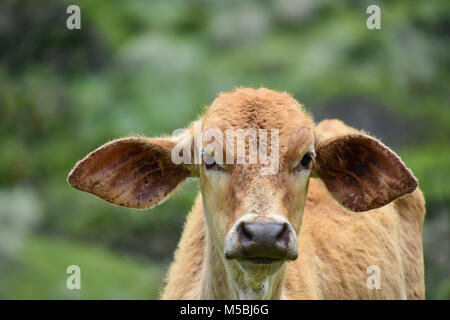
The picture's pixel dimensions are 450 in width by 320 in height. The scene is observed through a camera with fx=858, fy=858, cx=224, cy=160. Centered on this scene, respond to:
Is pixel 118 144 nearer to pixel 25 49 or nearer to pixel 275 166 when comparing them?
pixel 275 166

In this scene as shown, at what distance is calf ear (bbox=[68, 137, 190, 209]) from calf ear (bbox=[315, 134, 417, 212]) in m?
1.50

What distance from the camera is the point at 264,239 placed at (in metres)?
7.31

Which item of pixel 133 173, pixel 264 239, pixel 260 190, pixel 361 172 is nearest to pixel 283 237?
pixel 264 239

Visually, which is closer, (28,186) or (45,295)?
(45,295)

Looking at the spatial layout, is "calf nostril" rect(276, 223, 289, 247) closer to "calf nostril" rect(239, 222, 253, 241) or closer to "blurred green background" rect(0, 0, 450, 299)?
"calf nostril" rect(239, 222, 253, 241)

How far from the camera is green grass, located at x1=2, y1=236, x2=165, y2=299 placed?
18.7 meters

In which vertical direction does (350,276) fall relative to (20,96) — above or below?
below

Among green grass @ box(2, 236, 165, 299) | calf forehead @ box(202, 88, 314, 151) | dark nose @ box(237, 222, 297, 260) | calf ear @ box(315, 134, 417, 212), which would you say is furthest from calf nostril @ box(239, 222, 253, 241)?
green grass @ box(2, 236, 165, 299)

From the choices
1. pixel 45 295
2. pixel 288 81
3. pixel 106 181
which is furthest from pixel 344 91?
pixel 106 181

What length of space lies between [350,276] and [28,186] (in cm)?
1525

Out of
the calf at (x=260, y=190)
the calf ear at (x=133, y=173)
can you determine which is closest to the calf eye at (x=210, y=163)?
the calf at (x=260, y=190)

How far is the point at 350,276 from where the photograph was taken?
10484 millimetres

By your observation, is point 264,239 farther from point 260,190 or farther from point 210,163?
point 210,163

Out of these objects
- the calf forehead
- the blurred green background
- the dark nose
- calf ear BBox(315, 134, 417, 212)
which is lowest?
the dark nose
